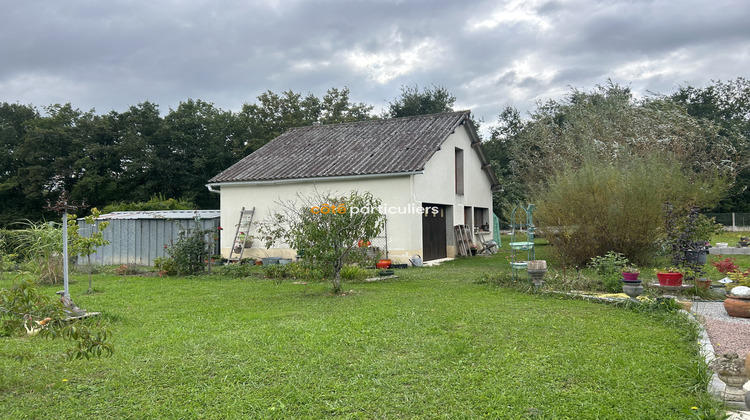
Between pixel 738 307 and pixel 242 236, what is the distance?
1344 cm

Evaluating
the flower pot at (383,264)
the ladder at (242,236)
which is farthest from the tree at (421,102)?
the flower pot at (383,264)

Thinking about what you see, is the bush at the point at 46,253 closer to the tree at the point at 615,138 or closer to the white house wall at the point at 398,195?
the white house wall at the point at 398,195

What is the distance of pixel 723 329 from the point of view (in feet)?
19.3

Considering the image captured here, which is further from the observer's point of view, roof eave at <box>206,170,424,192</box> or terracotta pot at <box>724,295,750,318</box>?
roof eave at <box>206,170,424,192</box>

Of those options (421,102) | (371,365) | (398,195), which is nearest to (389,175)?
(398,195)

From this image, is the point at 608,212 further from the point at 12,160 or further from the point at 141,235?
the point at 12,160

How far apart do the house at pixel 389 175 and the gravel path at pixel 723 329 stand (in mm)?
8120

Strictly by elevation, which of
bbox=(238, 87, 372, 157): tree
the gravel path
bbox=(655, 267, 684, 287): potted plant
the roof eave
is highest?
bbox=(238, 87, 372, 157): tree

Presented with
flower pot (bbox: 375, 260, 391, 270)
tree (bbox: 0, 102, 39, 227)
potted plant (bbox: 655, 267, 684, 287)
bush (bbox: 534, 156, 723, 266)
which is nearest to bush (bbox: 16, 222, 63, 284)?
flower pot (bbox: 375, 260, 391, 270)

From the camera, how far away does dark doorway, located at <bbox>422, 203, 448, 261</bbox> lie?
15445 millimetres

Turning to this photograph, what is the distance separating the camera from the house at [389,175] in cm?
1453

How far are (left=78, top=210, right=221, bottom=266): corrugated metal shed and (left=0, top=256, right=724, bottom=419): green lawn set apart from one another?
29.7ft

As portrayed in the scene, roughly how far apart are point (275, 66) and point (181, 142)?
16678 millimetres

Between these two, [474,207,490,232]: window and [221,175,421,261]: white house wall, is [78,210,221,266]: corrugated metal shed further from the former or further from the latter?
[474,207,490,232]: window
